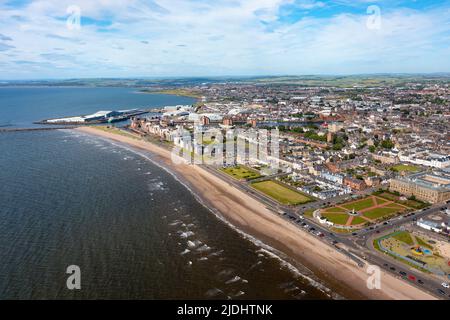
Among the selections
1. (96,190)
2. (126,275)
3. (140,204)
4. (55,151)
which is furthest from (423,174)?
(55,151)

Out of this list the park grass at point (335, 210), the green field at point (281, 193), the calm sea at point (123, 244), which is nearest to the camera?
the calm sea at point (123, 244)

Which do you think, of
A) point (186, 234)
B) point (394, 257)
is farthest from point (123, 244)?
point (394, 257)

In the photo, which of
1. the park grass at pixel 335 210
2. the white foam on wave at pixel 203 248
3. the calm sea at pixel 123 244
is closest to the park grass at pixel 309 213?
the park grass at pixel 335 210

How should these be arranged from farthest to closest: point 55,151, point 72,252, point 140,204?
point 55,151, point 140,204, point 72,252

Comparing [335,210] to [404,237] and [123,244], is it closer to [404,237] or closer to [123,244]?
[404,237]

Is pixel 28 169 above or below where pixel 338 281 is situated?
above

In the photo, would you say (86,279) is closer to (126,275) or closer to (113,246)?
(126,275)

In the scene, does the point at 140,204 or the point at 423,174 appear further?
the point at 423,174

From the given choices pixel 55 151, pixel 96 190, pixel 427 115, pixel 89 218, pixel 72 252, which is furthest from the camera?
pixel 427 115

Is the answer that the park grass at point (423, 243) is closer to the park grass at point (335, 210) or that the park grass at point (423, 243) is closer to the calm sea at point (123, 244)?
the park grass at point (335, 210)
